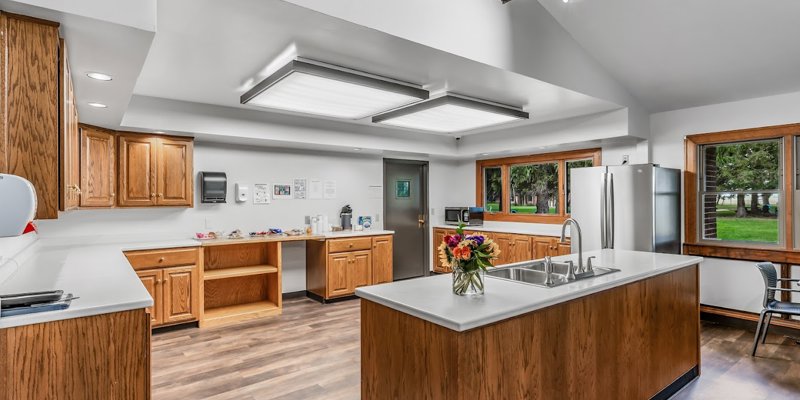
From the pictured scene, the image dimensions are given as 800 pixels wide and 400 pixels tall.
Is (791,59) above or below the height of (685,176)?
above

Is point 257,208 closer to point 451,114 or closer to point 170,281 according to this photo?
point 170,281

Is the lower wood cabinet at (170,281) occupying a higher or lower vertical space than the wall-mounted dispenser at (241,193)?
lower

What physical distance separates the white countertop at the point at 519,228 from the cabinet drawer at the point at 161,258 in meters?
3.76

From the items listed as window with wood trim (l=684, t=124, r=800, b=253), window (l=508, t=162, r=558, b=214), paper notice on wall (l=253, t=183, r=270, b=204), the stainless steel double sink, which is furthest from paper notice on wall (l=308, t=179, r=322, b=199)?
window with wood trim (l=684, t=124, r=800, b=253)

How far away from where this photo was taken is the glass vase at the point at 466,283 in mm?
2187

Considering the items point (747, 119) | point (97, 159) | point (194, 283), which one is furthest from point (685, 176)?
point (97, 159)

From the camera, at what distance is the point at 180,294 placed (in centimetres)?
426

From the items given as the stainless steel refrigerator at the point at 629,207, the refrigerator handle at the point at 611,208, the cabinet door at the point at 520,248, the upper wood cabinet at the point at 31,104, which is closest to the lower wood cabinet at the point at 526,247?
the cabinet door at the point at 520,248

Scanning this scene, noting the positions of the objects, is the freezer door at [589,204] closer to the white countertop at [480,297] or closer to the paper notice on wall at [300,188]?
the white countertop at [480,297]

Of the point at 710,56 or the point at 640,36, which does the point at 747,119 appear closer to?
the point at 710,56

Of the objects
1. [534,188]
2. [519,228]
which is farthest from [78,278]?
[534,188]

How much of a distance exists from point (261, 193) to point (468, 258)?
3832mm

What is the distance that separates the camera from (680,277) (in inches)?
124

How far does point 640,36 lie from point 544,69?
→ 965 millimetres
